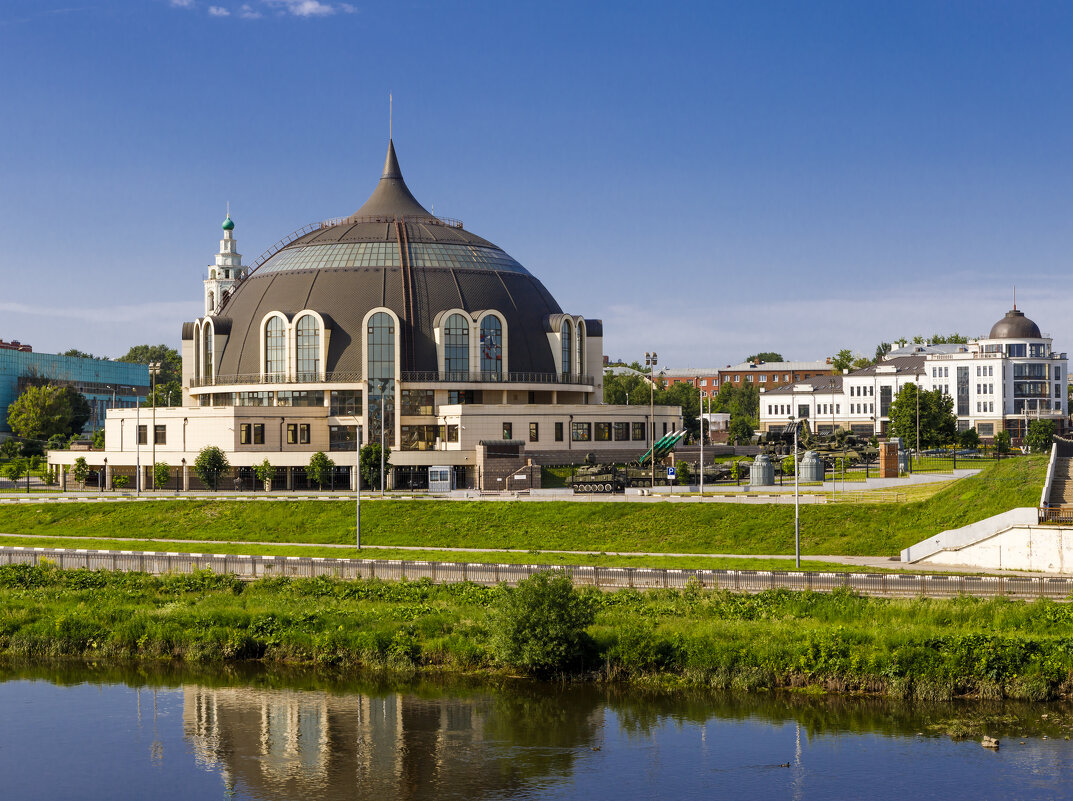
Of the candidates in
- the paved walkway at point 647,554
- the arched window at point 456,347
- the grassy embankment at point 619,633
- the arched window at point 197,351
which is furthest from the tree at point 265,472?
the grassy embankment at point 619,633

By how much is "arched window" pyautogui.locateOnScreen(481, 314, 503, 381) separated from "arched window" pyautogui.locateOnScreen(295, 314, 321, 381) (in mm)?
13360

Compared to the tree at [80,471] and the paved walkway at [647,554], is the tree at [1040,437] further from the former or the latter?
the tree at [80,471]

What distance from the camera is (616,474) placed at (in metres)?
79.8

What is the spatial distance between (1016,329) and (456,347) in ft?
215

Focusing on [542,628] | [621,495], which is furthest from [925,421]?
[542,628]

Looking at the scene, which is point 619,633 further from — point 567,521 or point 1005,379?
point 1005,379

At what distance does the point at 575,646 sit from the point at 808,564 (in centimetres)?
1527

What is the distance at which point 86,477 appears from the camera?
321ft

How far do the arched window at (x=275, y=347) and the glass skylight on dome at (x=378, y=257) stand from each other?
7.28 meters

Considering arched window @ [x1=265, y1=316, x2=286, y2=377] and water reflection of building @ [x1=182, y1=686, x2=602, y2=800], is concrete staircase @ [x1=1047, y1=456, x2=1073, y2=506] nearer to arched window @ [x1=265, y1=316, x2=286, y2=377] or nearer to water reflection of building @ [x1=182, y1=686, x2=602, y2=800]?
water reflection of building @ [x1=182, y1=686, x2=602, y2=800]

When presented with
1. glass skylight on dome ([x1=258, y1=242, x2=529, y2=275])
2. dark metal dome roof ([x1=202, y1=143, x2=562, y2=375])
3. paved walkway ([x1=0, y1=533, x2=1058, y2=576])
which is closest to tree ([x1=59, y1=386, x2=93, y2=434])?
dark metal dome roof ([x1=202, y1=143, x2=562, y2=375])

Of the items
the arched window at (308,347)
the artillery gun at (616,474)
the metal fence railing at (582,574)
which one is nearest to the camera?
the metal fence railing at (582,574)

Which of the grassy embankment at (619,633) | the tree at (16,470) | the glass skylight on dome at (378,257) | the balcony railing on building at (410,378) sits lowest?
the grassy embankment at (619,633)

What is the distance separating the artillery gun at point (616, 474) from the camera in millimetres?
75000
